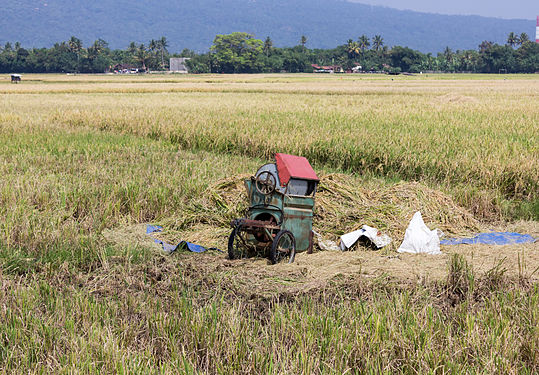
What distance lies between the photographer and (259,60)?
404 ft

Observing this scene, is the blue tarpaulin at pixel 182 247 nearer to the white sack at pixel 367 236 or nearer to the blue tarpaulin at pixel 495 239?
the white sack at pixel 367 236

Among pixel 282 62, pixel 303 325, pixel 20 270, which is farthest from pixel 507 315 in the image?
pixel 282 62

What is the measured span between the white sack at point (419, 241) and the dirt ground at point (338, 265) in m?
0.11

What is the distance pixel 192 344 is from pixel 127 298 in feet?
2.53

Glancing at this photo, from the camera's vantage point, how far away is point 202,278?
11.7ft

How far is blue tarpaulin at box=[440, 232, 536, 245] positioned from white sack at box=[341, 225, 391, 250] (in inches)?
25.0

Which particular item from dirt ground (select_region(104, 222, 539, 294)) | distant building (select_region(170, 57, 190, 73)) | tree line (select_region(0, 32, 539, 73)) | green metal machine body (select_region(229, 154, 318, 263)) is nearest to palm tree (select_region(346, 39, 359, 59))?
tree line (select_region(0, 32, 539, 73))

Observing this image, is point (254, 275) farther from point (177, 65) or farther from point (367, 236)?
point (177, 65)

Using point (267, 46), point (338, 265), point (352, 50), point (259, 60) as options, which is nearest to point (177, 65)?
point (267, 46)

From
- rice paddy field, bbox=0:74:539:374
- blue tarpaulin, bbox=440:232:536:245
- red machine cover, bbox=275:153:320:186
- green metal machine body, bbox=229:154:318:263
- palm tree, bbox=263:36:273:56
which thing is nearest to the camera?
rice paddy field, bbox=0:74:539:374

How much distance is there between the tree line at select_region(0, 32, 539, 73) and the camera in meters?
120

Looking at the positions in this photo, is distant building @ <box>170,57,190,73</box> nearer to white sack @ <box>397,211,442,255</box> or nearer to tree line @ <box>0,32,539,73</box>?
tree line @ <box>0,32,539,73</box>

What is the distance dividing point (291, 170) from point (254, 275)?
3.64 feet

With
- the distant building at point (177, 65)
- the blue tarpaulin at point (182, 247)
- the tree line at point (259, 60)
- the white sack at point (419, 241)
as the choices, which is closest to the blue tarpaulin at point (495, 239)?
the white sack at point (419, 241)
